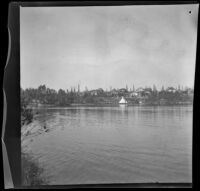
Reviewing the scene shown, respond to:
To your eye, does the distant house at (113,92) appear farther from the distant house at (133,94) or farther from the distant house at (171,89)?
the distant house at (171,89)

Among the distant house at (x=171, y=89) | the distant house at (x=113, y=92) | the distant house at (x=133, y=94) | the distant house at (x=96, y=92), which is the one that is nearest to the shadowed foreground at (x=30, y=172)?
the distant house at (x=96, y=92)

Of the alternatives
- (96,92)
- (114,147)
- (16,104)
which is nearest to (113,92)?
(96,92)

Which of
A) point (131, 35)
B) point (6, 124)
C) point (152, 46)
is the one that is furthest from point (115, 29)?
point (6, 124)

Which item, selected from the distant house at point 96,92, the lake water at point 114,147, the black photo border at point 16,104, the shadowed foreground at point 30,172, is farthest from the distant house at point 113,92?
the shadowed foreground at point 30,172

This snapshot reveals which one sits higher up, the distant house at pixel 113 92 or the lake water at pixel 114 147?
the distant house at pixel 113 92

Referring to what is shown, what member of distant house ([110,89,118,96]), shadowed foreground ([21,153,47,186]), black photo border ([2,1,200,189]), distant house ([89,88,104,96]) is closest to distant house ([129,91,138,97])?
distant house ([110,89,118,96])

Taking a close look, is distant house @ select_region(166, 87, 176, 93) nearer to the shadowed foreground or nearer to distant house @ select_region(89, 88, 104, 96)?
distant house @ select_region(89, 88, 104, 96)

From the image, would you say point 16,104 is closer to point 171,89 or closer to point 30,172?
point 30,172

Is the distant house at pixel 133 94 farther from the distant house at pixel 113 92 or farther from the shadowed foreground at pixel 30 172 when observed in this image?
the shadowed foreground at pixel 30 172

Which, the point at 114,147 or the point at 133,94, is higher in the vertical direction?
the point at 133,94
